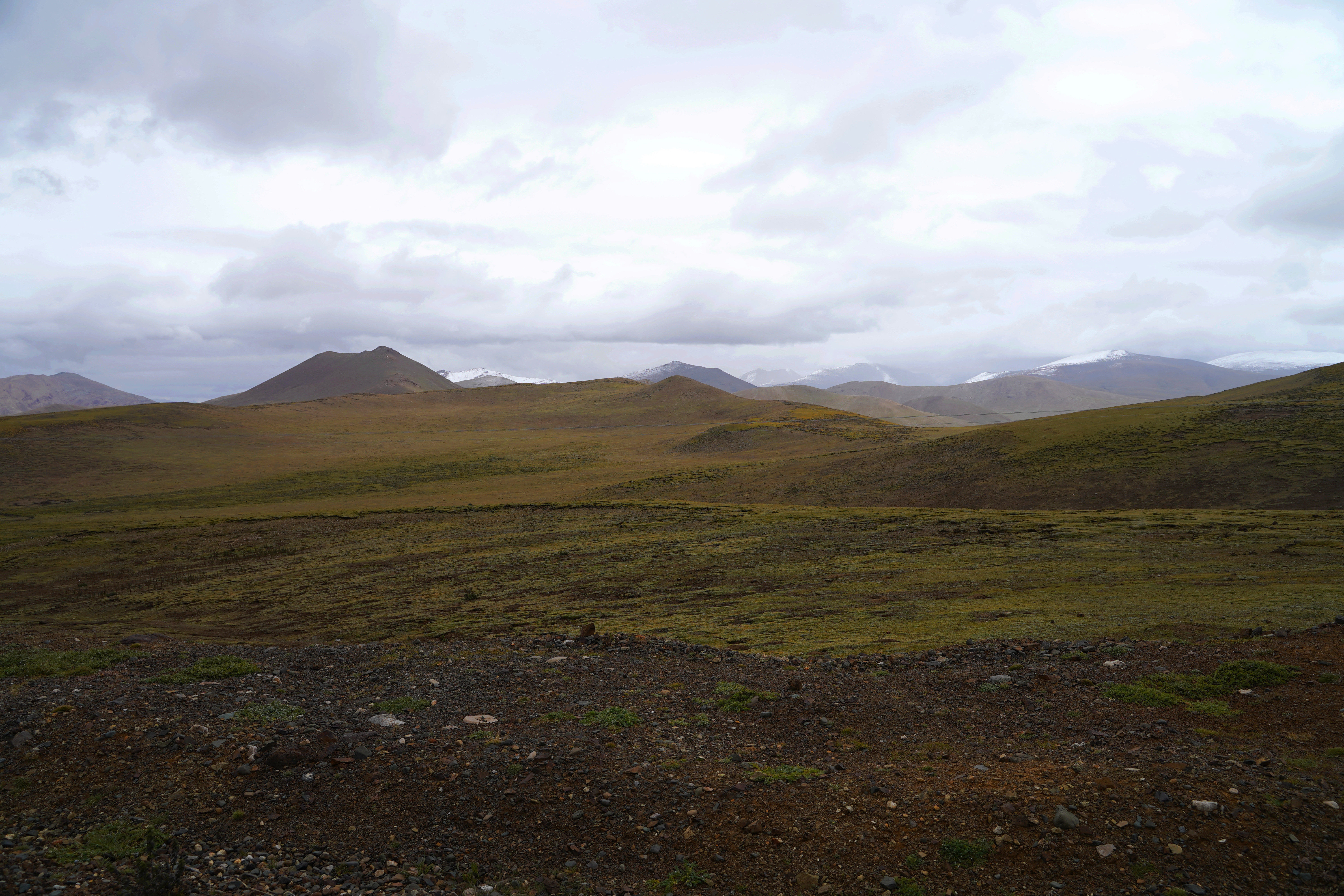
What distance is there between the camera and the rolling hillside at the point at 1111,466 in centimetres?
3906

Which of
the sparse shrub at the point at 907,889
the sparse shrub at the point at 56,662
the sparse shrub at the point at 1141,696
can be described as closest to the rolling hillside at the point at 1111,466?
the sparse shrub at the point at 1141,696

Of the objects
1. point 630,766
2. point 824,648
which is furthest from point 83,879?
point 824,648

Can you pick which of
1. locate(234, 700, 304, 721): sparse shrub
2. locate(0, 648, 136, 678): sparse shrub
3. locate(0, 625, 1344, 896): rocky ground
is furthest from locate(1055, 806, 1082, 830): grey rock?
locate(0, 648, 136, 678): sparse shrub

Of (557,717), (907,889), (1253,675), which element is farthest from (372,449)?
(907,889)

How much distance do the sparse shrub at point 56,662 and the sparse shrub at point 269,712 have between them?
176 inches

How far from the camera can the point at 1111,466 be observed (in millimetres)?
45750

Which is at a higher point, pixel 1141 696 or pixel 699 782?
pixel 1141 696

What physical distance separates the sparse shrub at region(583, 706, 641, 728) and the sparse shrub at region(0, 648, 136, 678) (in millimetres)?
9771

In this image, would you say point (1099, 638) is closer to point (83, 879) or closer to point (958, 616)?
point (958, 616)

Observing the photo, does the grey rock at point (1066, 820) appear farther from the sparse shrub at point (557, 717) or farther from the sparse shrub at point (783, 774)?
the sparse shrub at point (557, 717)

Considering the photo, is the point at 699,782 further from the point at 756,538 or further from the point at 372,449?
the point at 372,449

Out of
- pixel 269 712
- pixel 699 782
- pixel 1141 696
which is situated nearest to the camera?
pixel 699 782

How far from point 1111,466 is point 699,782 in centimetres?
4764

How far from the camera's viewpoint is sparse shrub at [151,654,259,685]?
40.2ft
